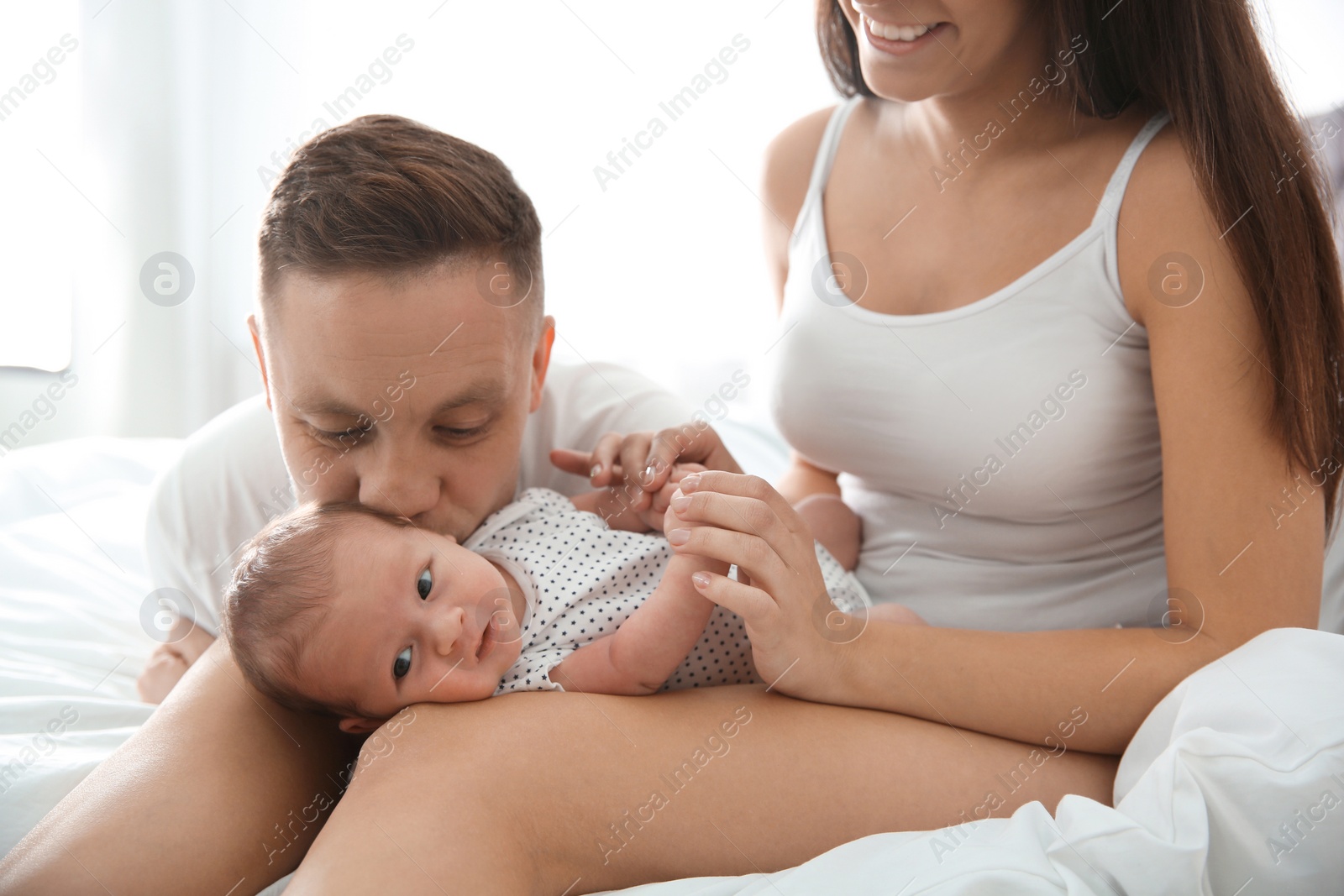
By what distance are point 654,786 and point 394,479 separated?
0.45 metres

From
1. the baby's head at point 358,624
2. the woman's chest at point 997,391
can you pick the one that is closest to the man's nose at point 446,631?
the baby's head at point 358,624

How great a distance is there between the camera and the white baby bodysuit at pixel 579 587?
105cm

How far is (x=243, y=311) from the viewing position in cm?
269

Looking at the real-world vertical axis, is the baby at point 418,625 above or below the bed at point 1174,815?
above

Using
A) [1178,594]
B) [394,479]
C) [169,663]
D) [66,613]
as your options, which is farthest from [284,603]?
[1178,594]

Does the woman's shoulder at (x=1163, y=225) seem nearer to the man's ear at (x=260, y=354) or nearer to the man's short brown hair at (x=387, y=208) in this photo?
the man's short brown hair at (x=387, y=208)

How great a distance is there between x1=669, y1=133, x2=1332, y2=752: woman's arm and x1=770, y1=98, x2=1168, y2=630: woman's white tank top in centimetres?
13

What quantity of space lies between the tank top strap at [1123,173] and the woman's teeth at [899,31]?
0.91ft

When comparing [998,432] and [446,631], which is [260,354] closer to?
[446,631]

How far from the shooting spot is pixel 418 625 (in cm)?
95

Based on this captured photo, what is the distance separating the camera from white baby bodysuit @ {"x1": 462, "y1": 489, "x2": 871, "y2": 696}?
105 centimetres

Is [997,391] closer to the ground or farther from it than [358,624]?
closer to the ground

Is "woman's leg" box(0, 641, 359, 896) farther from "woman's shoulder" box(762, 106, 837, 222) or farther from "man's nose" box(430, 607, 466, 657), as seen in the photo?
"woman's shoulder" box(762, 106, 837, 222)

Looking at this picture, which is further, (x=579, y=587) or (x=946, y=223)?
(x=946, y=223)
